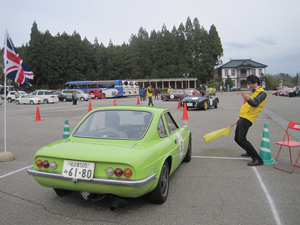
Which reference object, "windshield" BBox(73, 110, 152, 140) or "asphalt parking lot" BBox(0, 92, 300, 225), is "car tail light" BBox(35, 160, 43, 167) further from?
"windshield" BBox(73, 110, 152, 140)

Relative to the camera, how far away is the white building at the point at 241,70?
99.5 metres

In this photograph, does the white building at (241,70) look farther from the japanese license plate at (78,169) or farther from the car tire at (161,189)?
the japanese license plate at (78,169)

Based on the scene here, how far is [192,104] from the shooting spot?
1942 cm

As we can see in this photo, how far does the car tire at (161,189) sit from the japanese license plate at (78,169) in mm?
957

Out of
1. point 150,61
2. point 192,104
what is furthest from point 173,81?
point 192,104

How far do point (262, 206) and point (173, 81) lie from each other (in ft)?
260

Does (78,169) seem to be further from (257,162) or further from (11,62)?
(11,62)

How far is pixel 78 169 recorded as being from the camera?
332 centimetres

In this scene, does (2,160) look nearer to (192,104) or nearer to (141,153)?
(141,153)

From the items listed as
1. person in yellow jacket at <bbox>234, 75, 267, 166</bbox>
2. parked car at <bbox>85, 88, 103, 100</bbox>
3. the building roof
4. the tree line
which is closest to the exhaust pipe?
person in yellow jacket at <bbox>234, 75, 267, 166</bbox>

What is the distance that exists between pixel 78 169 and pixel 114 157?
49cm

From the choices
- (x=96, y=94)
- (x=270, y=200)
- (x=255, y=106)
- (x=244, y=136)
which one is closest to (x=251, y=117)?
(x=255, y=106)

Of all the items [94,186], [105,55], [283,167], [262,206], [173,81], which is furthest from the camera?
[105,55]

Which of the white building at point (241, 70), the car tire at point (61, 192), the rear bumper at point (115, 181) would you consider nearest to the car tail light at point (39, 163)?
the rear bumper at point (115, 181)
